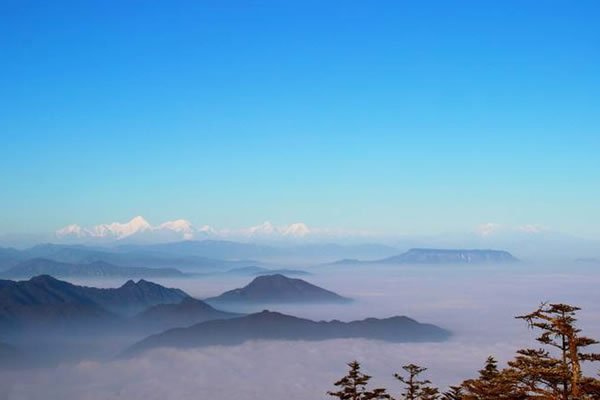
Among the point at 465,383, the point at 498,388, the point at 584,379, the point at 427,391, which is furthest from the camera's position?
the point at 427,391

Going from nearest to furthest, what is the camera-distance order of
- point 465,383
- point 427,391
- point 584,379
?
point 584,379 → point 465,383 → point 427,391

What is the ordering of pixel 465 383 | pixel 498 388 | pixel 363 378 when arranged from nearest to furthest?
pixel 498 388
pixel 465 383
pixel 363 378

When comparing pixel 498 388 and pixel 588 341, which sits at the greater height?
pixel 588 341

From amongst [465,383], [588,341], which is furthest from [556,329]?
[465,383]

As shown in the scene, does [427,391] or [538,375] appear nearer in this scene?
[538,375]

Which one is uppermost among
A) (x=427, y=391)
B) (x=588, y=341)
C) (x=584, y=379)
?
(x=588, y=341)

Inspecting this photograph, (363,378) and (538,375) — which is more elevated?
(538,375)

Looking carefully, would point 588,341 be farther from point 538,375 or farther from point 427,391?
point 427,391

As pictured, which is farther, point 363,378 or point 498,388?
point 363,378

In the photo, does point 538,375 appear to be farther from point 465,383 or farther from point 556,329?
point 465,383

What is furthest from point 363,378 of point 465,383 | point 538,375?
point 538,375
